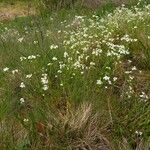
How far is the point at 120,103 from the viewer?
204 inches

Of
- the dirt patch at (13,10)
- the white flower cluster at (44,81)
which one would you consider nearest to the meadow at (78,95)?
the white flower cluster at (44,81)

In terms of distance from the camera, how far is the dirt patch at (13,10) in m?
14.9

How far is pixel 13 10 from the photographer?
1565 centimetres

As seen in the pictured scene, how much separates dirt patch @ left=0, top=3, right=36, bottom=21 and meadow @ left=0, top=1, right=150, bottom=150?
29.1ft

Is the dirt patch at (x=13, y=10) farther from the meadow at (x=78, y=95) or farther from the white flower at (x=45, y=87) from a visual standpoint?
the white flower at (x=45, y=87)

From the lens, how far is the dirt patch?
1485cm

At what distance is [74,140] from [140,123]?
68 cm

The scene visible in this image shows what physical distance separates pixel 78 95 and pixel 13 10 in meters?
11.0

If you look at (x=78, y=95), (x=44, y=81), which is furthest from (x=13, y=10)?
(x=78, y=95)

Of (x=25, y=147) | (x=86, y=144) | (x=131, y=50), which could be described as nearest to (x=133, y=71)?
(x=131, y=50)

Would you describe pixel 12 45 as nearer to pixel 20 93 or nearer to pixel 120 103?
pixel 20 93

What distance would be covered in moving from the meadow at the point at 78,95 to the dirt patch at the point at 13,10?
887 cm

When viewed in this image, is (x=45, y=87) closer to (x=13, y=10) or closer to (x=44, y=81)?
(x=44, y=81)

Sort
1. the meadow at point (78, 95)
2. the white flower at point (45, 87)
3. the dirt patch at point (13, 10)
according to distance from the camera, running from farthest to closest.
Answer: the dirt patch at point (13, 10)
the white flower at point (45, 87)
the meadow at point (78, 95)
